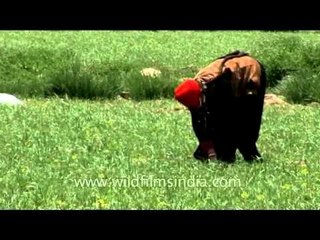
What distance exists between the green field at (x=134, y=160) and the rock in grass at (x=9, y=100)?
0.24m

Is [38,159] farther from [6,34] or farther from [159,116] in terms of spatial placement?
[6,34]

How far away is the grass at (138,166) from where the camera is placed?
598 centimetres

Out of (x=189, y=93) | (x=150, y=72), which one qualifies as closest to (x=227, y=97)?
(x=189, y=93)

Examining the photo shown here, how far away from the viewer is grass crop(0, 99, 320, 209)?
5.98m

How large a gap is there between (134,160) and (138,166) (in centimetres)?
25

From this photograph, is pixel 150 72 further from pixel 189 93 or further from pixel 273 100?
pixel 189 93

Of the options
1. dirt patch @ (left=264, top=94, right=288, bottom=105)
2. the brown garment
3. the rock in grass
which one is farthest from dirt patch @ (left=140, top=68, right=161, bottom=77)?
the brown garment

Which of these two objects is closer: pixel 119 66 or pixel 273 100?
pixel 273 100

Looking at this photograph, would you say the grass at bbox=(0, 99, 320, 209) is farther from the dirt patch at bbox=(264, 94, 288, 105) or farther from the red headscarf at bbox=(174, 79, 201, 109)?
the dirt patch at bbox=(264, 94, 288, 105)

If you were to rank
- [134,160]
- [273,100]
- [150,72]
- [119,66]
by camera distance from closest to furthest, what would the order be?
[134,160] → [273,100] → [150,72] → [119,66]

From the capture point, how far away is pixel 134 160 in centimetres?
742

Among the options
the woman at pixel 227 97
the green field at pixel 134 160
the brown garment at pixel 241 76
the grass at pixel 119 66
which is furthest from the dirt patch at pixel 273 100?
the brown garment at pixel 241 76

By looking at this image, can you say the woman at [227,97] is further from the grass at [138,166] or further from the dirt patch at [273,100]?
the dirt patch at [273,100]

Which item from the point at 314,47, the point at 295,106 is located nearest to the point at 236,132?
the point at 295,106
